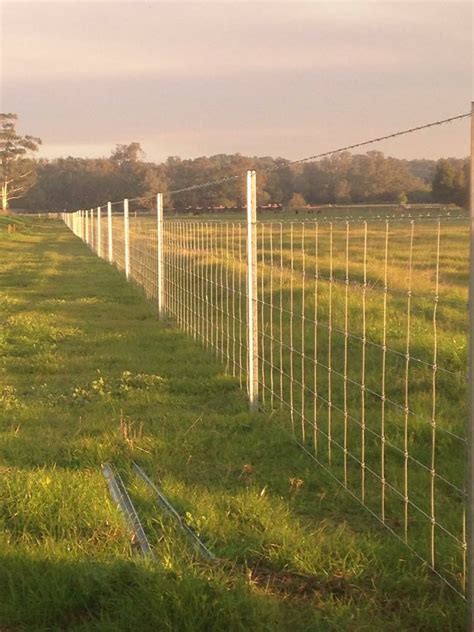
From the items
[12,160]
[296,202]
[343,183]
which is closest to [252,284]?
[296,202]

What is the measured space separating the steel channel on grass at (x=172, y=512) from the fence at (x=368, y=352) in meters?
0.95

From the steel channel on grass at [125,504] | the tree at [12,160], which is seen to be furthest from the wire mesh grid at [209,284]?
the tree at [12,160]

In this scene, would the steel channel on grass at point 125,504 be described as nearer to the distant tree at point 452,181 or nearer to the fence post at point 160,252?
the distant tree at point 452,181

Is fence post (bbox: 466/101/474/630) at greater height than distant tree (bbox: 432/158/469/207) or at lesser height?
lesser

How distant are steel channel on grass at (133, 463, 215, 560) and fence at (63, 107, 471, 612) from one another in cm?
95

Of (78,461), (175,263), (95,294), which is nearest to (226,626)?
(78,461)

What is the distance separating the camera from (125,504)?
483cm

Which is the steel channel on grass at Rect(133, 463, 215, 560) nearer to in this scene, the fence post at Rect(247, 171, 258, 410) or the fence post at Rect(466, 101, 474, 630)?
the fence post at Rect(466, 101, 474, 630)

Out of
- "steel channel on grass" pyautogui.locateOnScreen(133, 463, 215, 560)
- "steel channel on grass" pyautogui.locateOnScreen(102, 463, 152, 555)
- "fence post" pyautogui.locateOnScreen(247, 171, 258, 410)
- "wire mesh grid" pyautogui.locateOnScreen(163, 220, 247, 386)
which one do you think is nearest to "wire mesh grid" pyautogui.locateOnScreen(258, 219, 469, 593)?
"fence post" pyautogui.locateOnScreen(247, 171, 258, 410)

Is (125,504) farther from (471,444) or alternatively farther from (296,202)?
(296,202)

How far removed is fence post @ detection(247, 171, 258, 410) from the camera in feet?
22.8

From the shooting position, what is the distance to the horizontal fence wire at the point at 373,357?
4352 mm

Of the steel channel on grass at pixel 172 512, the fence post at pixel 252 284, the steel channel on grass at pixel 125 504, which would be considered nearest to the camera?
the steel channel on grass at pixel 172 512

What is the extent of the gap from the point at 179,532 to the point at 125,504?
0.54 metres
